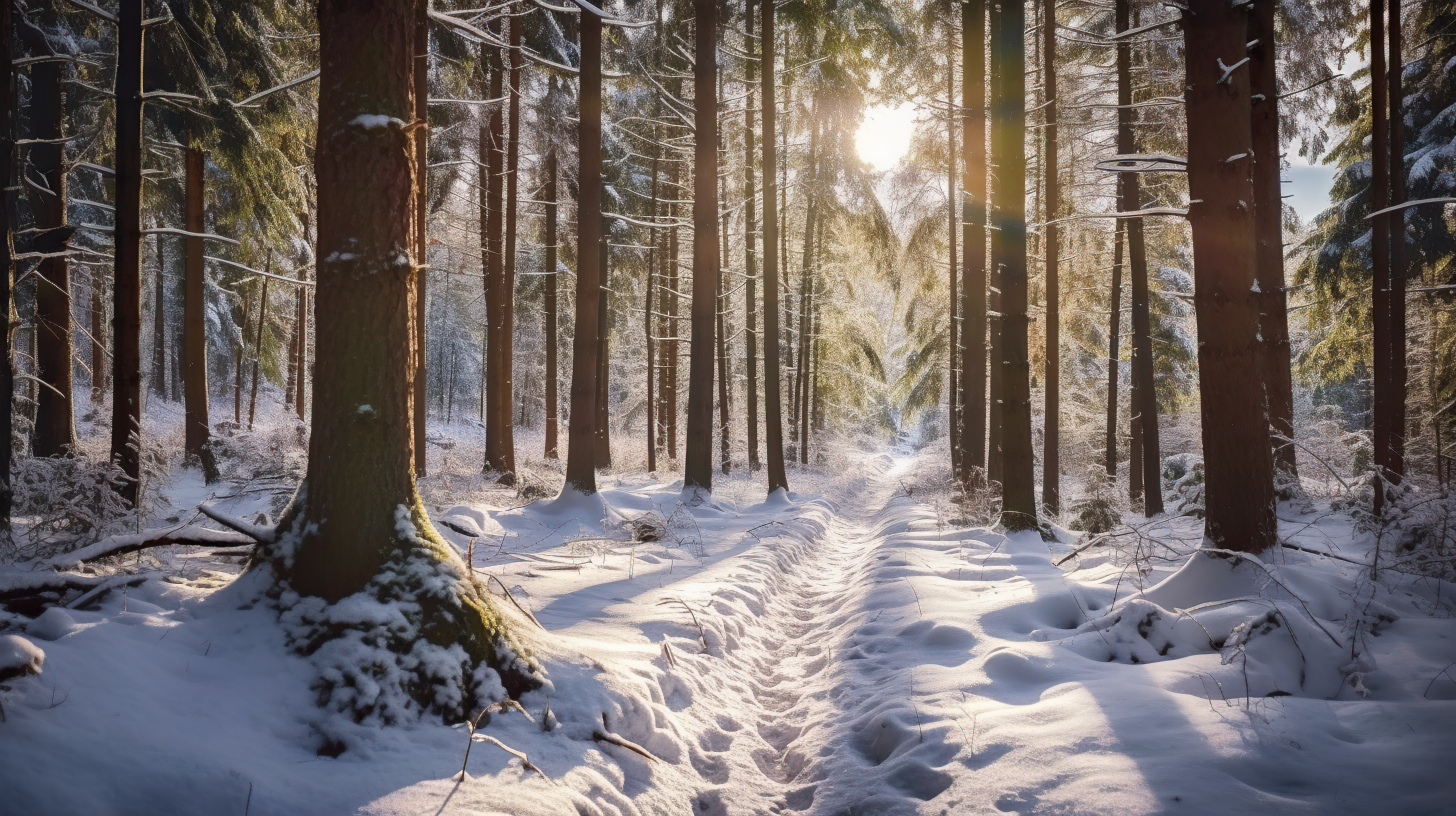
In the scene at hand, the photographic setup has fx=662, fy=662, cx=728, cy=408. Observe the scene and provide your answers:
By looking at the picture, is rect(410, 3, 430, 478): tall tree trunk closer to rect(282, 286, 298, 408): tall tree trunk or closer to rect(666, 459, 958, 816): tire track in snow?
rect(666, 459, 958, 816): tire track in snow

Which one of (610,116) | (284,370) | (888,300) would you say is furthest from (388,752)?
(284,370)

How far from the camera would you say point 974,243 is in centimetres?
1088

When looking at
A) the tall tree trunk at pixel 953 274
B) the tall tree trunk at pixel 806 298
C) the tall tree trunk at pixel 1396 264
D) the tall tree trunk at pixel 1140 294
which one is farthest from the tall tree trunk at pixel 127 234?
the tall tree trunk at pixel 1396 264

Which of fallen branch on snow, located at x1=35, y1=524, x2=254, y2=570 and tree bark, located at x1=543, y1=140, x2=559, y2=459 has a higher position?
tree bark, located at x1=543, y1=140, x2=559, y2=459

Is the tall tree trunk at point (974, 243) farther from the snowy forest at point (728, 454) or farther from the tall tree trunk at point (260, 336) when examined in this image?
the tall tree trunk at point (260, 336)

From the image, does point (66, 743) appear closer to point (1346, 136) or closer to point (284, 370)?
point (1346, 136)

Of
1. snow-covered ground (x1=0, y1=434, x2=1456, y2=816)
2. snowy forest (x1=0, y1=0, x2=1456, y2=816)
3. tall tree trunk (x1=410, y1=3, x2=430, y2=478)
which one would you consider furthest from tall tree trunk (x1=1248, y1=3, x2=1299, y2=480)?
tall tree trunk (x1=410, y1=3, x2=430, y2=478)

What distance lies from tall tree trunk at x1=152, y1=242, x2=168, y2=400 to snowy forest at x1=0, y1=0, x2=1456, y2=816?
5.70ft

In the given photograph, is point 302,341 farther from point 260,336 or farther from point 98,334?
point 98,334

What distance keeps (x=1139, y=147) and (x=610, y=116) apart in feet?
40.9

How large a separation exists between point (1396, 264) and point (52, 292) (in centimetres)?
2022

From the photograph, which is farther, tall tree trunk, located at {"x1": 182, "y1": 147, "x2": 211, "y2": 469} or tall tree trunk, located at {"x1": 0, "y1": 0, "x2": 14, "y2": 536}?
tall tree trunk, located at {"x1": 182, "y1": 147, "x2": 211, "y2": 469}

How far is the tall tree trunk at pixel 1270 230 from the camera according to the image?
293 inches

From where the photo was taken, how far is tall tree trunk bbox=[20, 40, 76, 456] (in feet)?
30.2
